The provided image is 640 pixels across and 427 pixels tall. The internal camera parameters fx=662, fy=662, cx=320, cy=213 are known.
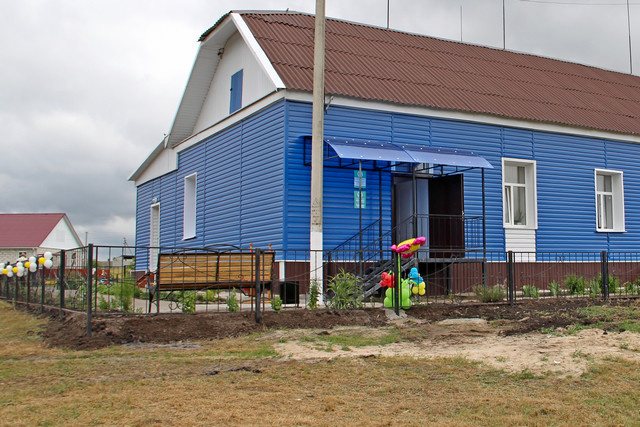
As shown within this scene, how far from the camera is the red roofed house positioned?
2124 inches

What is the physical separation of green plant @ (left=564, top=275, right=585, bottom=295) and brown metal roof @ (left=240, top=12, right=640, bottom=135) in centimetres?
465

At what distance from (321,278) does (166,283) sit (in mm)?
2859

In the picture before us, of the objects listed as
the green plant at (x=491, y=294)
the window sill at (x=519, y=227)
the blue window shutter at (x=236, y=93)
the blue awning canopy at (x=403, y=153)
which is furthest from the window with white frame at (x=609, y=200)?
the blue window shutter at (x=236, y=93)

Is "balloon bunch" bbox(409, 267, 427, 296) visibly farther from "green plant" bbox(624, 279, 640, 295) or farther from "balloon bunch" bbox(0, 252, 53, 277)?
"balloon bunch" bbox(0, 252, 53, 277)

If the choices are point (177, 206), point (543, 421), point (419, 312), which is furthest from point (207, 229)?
point (543, 421)

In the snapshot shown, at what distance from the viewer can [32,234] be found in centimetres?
5597

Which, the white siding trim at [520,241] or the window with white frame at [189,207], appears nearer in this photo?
the white siding trim at [520,241]

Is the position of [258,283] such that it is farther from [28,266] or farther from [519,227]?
[519,227]

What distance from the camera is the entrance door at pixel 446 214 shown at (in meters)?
15.4

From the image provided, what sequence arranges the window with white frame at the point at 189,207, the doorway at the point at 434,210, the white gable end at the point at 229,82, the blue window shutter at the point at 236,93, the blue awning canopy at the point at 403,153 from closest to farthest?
the blue awning canopy at the point at 403,153 → the doorway at the point at 434,210 → the white gable end at the point at 229,82 → the blue window shutter at the point at 236,93 → the window with white frame at the point at 189,207

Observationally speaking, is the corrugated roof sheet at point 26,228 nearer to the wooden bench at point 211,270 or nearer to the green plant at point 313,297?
the wooden bench at point 211,270

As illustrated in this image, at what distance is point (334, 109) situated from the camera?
584 inches

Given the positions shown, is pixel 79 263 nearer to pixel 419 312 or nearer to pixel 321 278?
pixel 321 278

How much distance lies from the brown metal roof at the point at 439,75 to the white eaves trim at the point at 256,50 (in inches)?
6.6
